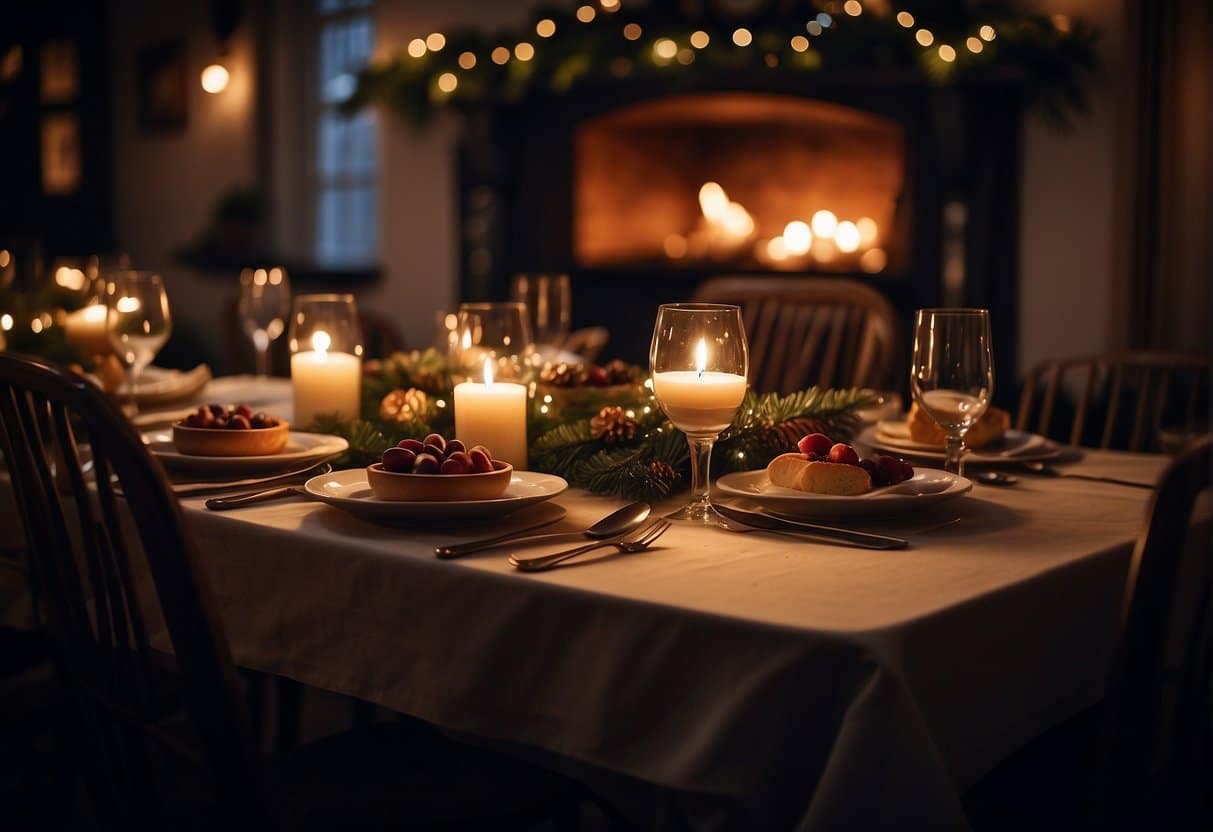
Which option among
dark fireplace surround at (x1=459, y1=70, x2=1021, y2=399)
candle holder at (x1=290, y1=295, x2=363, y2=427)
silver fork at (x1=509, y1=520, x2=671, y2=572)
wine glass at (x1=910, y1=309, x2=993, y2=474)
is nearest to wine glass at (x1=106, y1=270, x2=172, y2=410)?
candle holder at (x1=290, y1=295, x2=363, y2=427)

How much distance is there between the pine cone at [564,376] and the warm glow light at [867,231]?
9.59ft

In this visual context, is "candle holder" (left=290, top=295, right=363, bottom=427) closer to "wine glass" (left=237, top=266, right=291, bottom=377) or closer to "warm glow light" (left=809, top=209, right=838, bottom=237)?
"wine glass" (left=237, top=266, right=291, bottom=377)

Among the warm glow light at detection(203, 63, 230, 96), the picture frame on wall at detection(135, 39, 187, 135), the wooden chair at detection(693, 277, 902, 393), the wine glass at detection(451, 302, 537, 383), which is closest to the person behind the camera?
the wine glass at detection(451, 302, 537, 383)

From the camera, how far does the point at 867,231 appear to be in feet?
14.6

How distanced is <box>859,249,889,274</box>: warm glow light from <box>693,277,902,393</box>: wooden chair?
A: 1801 millimetres

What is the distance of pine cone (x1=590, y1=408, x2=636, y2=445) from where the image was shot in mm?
1456

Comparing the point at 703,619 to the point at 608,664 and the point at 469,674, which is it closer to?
the point at 608,664

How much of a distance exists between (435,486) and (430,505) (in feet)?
0.09

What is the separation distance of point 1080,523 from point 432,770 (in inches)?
25.7

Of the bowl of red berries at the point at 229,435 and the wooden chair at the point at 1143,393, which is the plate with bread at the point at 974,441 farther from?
the bowl of red berries at the point at 229,435

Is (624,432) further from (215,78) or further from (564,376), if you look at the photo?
(215,78)

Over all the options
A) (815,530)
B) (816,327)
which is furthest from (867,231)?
(815,530)

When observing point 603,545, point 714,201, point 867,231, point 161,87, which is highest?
point 161,87

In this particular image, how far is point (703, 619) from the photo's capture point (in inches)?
37.3
